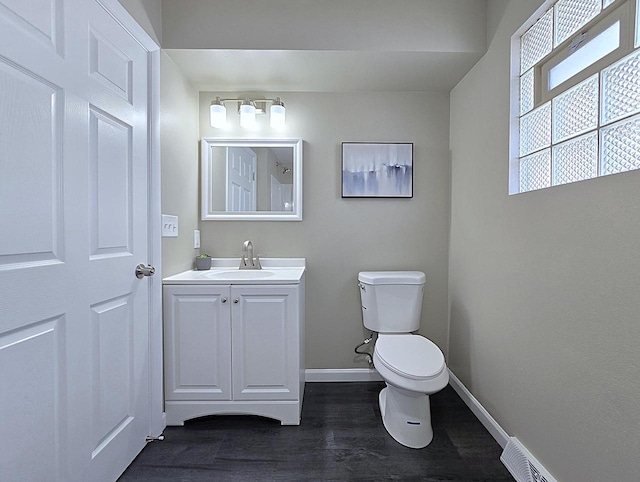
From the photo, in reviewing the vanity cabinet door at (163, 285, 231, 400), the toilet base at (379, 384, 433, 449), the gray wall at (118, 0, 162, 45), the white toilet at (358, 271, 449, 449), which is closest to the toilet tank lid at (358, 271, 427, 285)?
the white toilet at (358, 271, 449, 449)

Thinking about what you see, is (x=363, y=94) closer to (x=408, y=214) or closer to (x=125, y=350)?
(x=408, y=214)

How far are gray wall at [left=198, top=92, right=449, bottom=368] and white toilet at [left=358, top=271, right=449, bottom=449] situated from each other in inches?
9.1

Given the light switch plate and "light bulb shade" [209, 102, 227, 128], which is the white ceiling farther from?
the light switch plate

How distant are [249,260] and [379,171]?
3.67 ft

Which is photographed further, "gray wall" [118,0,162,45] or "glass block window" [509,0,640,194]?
"gray wall" [118,0,162,45]

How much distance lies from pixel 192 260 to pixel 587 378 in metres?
2.16

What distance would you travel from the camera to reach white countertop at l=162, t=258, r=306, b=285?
190 centimetres

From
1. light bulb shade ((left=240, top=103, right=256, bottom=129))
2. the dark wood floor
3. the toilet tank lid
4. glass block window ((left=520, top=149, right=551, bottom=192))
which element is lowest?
the dark wood floor

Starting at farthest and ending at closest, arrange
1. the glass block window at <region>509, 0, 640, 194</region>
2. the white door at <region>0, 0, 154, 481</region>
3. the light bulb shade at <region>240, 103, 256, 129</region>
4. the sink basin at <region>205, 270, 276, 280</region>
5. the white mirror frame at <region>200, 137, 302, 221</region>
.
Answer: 1. the white mirror frame at <region>200, 137, 302, 221</region>
2. the light bulb shade at <region>240, 103, 256, 129</region>
3. the sink basin at <region>205, 270, 276, 280</region>
4. the glass block window at <region>509, 0, 640, 194</region>
5. the white door at <region>0, 0, 154, 481</region>

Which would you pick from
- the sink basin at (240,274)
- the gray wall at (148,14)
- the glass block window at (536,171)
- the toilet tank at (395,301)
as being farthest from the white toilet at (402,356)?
the gray wall at (148,14)

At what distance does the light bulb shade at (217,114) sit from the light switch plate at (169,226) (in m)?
0.75

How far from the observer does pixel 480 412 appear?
196cm

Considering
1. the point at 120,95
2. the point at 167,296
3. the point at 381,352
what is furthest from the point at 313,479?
the point at 120,95

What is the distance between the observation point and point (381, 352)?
6.10 ft
